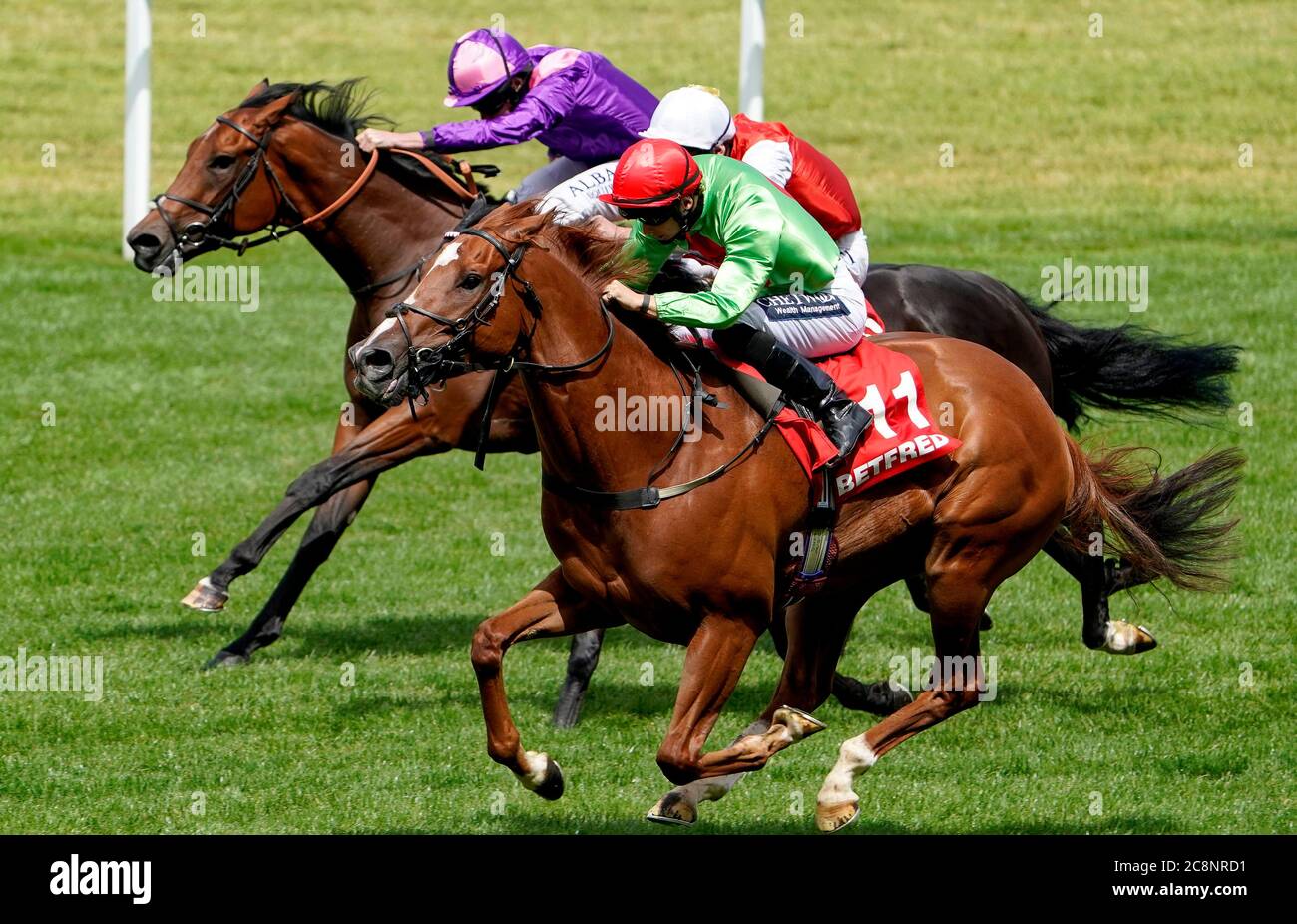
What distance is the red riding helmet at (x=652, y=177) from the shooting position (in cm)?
520

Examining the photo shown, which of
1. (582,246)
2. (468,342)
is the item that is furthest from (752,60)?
(468,342)

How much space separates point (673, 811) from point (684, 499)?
37.7 inches

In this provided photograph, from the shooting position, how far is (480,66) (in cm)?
805

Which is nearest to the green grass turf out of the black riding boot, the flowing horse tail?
the flowing horse tail

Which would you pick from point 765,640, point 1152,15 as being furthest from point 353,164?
point 1152,15

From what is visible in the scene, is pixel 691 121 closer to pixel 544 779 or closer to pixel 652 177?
pixel 652 177

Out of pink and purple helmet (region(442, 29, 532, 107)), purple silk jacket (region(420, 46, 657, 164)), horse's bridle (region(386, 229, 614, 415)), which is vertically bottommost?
horse's bridle (region(386, 229, 614, 415))

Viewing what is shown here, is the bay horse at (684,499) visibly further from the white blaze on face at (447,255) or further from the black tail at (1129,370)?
the black tail at (1129,370)

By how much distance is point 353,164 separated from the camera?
8.11 metres

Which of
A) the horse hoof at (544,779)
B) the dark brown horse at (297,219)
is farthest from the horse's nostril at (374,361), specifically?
the dark brown horse at (297,219)

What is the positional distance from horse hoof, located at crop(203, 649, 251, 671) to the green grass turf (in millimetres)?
138

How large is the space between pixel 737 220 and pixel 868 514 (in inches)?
40.8

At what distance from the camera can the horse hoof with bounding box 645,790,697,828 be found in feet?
17.7

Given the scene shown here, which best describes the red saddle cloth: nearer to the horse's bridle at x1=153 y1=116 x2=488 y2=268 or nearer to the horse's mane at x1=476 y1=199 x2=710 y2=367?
the horse's mane at x1=476 y1=199 x2=710 y2=367
